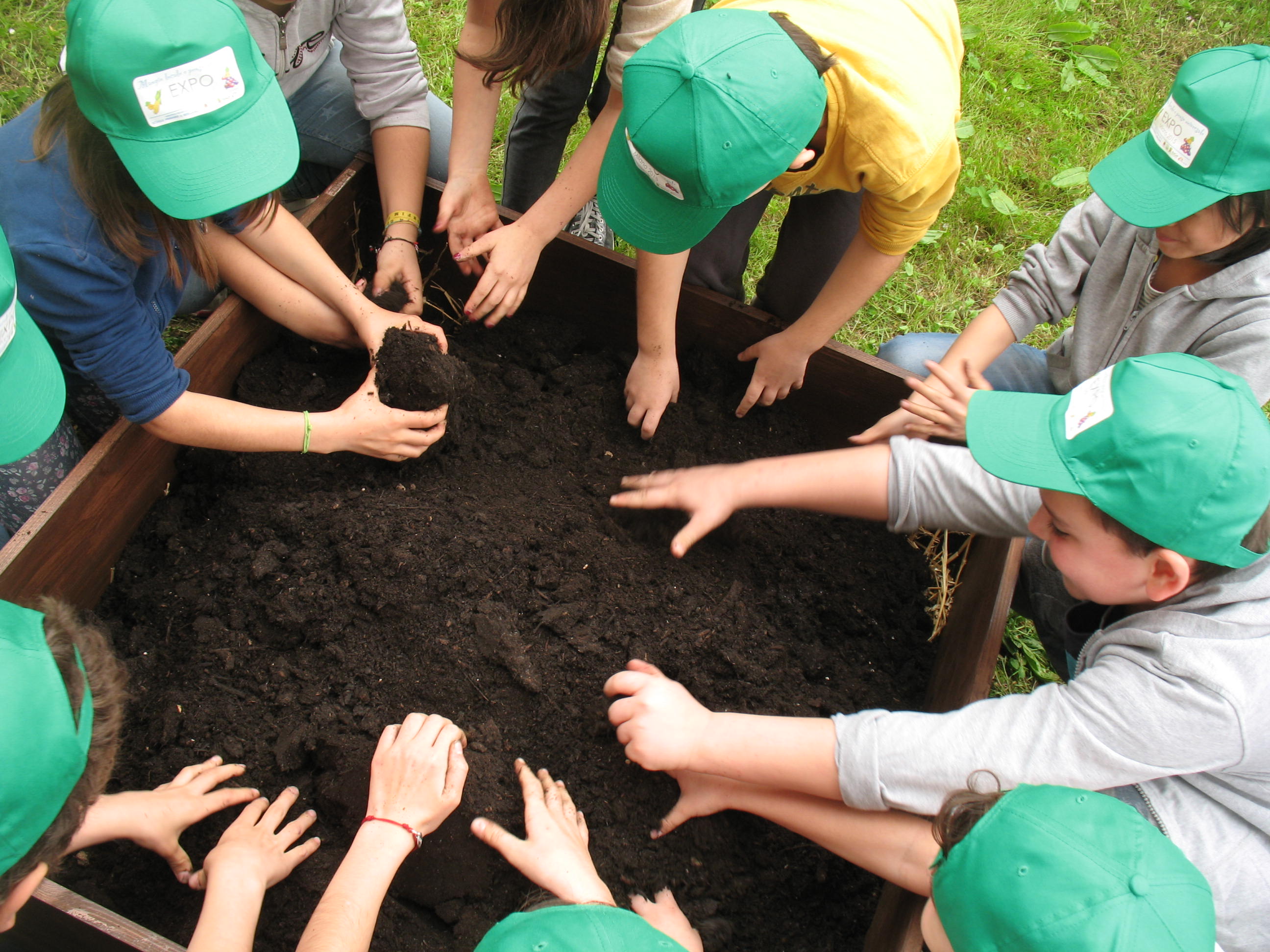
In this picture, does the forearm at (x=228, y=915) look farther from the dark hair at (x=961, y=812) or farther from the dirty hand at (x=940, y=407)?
the dirty hand at (x=940, y=407)

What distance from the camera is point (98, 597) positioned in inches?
68.4

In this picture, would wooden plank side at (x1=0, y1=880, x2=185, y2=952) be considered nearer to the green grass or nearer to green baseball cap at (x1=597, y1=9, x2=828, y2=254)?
green baseball cap at (x1=597, y1=9, x2=828, y2=254)

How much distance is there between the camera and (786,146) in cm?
144

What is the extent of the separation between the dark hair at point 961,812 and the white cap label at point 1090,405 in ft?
1.86

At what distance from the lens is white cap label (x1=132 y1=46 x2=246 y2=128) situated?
4.13ft

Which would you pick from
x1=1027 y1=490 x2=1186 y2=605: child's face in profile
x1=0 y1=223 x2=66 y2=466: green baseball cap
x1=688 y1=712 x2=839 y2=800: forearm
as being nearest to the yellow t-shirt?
x1=1027 y1=490 x2=1186 y2=605: child's face in profile

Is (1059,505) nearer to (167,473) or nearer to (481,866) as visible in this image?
(481,866)

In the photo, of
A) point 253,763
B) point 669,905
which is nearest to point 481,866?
point 669,905

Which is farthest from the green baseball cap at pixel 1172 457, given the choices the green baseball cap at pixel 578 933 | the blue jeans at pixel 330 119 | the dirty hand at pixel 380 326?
the blue jeans at pixel 330 119

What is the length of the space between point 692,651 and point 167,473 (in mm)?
1229

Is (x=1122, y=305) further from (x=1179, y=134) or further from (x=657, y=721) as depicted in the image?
(x=657, y=721)

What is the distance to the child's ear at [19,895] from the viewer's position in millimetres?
1046

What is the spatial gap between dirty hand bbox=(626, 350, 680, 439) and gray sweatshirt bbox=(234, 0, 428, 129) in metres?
0.95

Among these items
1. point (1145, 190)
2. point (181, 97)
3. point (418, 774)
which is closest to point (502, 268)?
point (181, 97)
